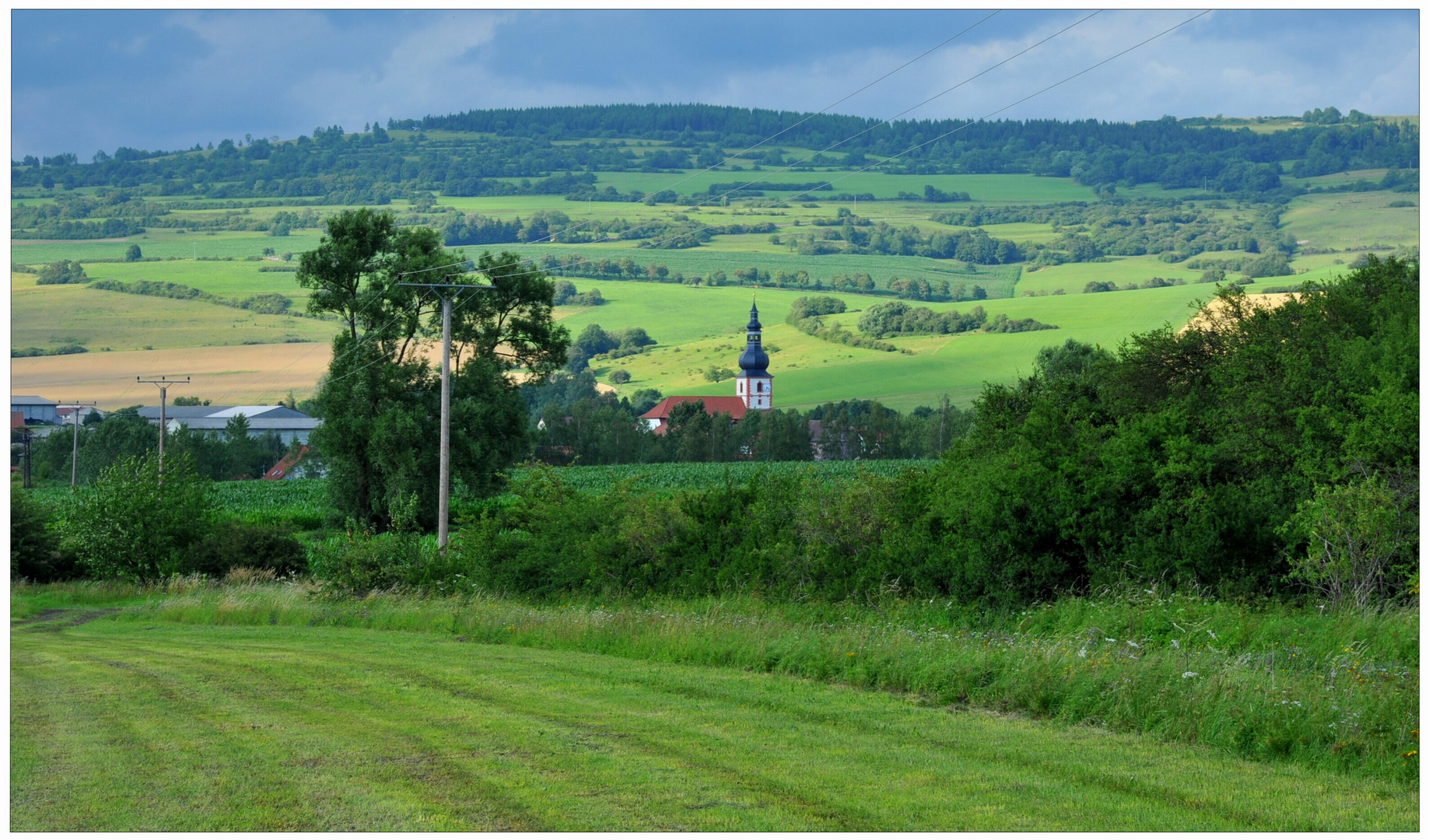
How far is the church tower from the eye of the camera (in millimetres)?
173750

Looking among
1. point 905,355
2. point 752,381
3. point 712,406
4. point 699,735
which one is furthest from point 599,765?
point 752,381

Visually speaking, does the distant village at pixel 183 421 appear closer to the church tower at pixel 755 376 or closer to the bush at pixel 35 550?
the bush at pixel 35 550

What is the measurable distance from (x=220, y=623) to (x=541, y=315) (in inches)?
1303

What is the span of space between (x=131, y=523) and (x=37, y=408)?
124 m

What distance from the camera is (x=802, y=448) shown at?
5182 inches

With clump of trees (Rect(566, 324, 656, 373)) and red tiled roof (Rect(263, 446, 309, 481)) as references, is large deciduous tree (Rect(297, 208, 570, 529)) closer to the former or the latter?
red tiled roof (Rect(263, 446, 309, 481))

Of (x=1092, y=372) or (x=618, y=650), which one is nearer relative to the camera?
(x=618, y=650)

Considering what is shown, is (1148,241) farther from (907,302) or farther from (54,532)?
(54,532)

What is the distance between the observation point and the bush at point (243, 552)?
3444 centimetres

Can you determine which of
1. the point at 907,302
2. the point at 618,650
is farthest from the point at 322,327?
the point at 618,650

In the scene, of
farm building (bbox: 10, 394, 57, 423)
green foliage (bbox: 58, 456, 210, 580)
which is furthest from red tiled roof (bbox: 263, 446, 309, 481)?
green foliage (bbox: 58, 456, 210, 580)

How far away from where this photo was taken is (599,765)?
906 centimetres

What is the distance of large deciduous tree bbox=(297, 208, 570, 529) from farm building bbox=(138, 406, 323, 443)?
103292mm

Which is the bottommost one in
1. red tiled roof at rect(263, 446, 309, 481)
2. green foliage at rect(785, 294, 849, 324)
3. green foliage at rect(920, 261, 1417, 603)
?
red tiled roof at rect(263, 446, 309, 481)
